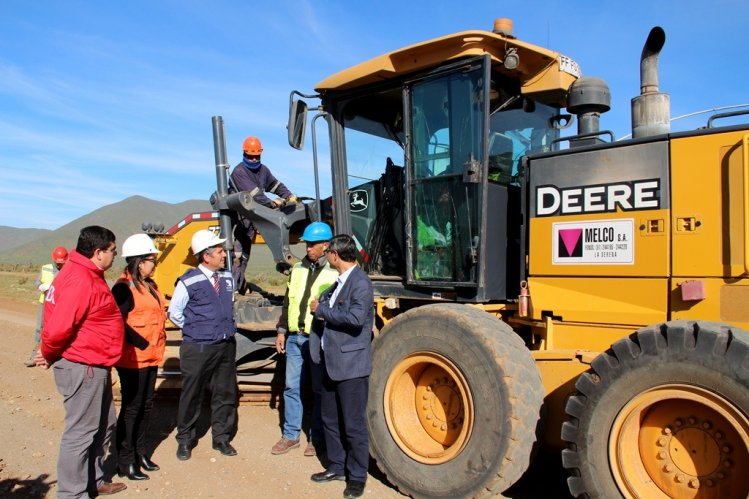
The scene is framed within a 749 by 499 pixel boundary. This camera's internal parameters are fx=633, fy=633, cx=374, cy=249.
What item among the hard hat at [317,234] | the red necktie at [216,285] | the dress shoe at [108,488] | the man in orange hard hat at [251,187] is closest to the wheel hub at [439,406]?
the hard hat at [317,234]

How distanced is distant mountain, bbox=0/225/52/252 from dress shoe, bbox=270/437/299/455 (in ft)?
396

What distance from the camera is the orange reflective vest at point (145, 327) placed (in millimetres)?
4653

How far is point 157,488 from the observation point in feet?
14.8

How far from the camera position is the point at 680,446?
339 cm

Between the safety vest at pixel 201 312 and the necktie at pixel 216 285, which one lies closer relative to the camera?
the safety vest at pixel 201 312

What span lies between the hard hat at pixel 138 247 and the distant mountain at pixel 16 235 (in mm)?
120402

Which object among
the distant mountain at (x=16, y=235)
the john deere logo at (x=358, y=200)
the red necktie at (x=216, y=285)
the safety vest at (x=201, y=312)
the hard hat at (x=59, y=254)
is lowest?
the safety vest at (x=201, y=312)

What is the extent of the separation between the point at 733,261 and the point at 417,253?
217 centimetres

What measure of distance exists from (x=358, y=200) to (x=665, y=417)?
2.98m

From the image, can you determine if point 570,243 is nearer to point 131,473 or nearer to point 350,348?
point 350,348

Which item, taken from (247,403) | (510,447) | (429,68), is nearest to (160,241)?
(247,403)

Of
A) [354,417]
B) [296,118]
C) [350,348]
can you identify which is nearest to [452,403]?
[354,417]

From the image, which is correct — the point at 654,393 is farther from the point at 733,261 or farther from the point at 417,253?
the point at 417,253

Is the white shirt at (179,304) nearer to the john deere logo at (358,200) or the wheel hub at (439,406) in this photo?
the john deere logo at (358,200)
